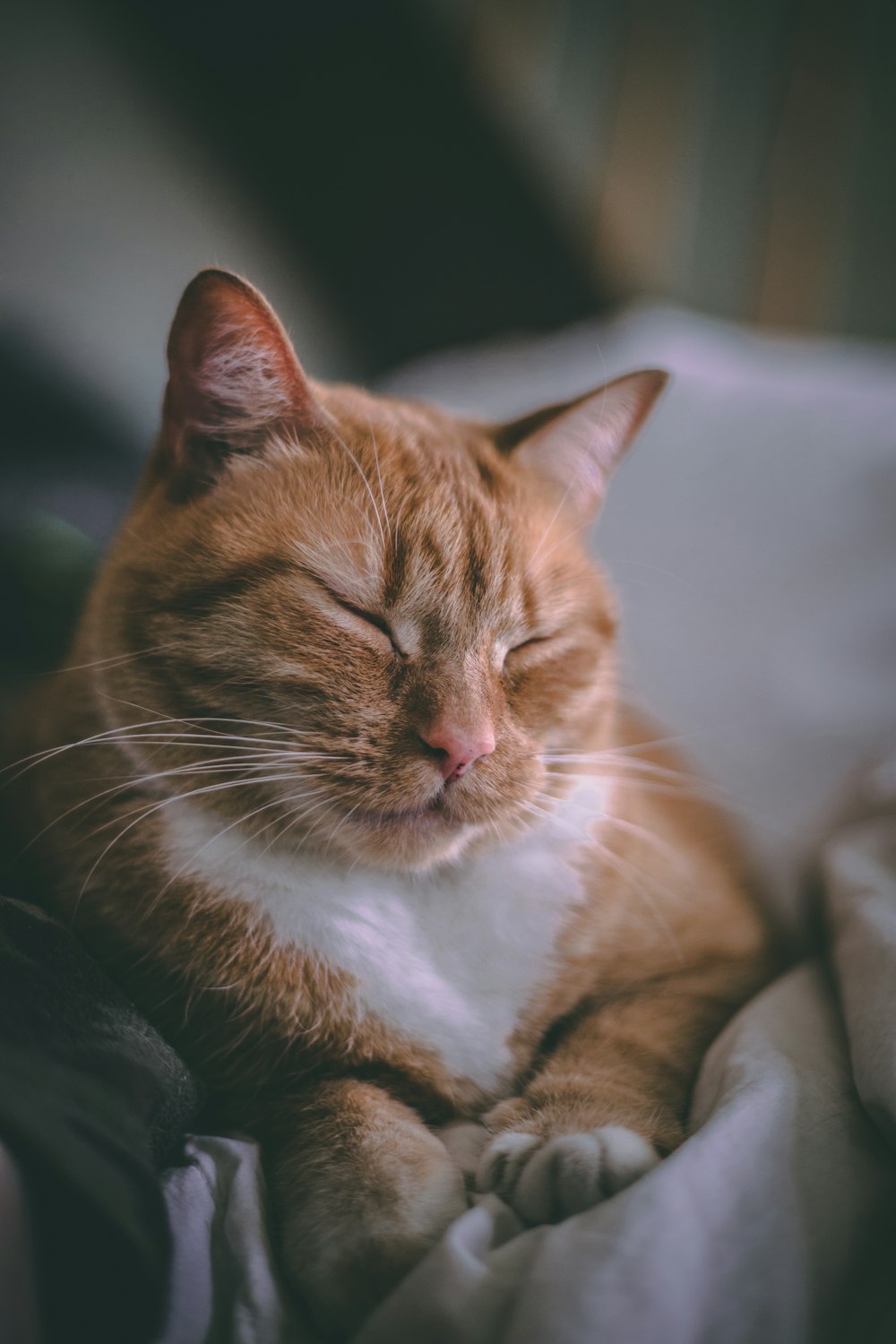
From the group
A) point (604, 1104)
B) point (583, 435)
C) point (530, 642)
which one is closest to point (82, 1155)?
point (604, 1104)

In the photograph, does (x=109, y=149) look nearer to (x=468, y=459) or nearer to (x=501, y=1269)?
(x=468, y=459)

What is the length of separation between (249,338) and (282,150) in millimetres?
787

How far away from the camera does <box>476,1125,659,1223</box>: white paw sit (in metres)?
0.62

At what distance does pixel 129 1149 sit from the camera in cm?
54

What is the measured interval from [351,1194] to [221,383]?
2.53ft

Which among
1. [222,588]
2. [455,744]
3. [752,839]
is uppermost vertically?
[222,588]

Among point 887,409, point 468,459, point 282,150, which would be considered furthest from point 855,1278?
point 282,150

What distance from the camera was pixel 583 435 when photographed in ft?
3.24

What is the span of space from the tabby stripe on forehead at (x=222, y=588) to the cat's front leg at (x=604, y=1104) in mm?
579

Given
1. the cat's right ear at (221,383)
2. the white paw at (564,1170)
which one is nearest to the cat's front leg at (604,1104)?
the white paw at (564,1170)

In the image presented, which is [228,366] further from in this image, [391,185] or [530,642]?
[391,185]

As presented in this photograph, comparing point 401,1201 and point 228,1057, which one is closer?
point 401,1201

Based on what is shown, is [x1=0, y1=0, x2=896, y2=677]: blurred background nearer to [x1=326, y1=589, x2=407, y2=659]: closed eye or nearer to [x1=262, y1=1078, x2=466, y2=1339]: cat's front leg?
[x1=326, y1=589, x2=407, y2=659]: closed eye

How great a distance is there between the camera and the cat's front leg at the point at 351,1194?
59cm
